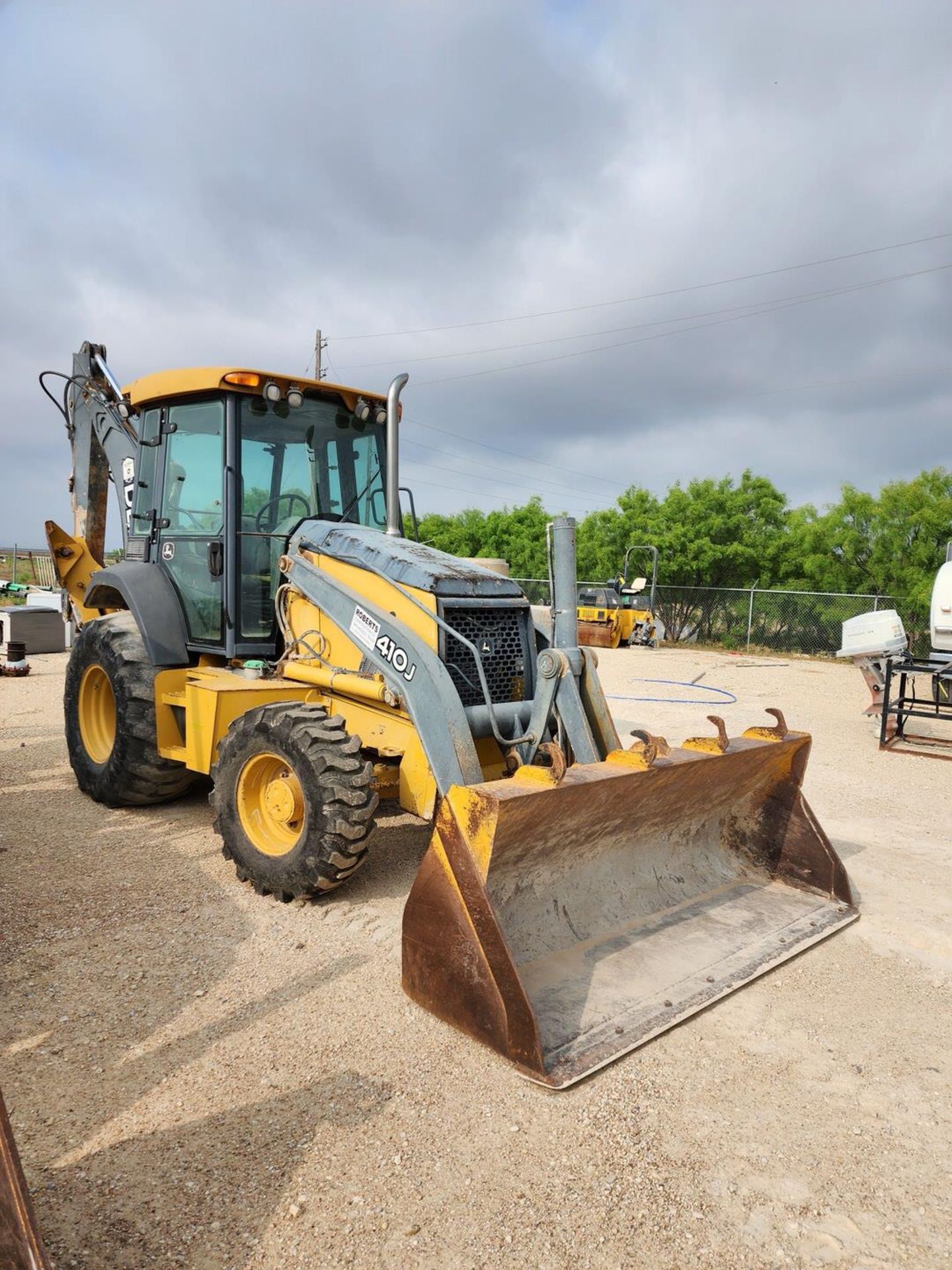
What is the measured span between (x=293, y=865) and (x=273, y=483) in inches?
97.4

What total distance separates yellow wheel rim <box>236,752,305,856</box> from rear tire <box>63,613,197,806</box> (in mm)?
1256

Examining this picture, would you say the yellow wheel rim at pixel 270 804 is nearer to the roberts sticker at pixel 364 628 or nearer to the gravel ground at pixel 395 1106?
the gravel ground at pixel 395 1106

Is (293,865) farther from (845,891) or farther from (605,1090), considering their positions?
(845,891)

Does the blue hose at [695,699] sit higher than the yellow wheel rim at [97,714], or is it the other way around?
the yellow wheel rim at [97,714]

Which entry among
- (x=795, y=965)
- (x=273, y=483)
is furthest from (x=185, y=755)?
(x=795, y=965)

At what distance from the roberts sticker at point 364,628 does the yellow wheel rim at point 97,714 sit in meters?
2.47

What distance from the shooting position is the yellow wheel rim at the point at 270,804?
172 inches

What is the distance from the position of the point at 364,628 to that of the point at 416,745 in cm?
74

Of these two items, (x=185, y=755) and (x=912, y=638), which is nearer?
(x=185, y=755)

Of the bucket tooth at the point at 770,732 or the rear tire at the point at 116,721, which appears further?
the rear tire at the point at 116,721

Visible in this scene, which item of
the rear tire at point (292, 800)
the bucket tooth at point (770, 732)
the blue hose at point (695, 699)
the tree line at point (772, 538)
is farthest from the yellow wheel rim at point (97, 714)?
the tree line at point (772, 538)

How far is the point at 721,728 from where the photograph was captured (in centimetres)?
425

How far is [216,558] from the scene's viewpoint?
5.40 m

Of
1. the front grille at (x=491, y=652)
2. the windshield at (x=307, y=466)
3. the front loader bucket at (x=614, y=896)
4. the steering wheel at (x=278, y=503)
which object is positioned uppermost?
the windshield at (x=307, y=466)
